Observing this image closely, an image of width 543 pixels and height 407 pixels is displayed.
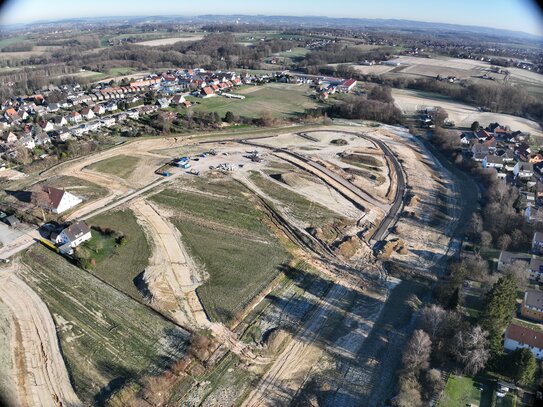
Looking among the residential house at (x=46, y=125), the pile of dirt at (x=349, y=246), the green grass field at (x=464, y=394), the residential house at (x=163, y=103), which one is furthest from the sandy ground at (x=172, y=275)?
the residential house at (x=163, y=103)

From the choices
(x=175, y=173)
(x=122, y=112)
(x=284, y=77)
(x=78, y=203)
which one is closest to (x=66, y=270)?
(x=78, y=203)

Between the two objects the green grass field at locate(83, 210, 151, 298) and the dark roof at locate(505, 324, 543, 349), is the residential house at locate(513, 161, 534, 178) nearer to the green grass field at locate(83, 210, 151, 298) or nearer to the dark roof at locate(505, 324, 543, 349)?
the dark roof at locate(505, 324, 543, 349)

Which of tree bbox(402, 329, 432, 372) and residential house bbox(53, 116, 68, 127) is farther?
residential house bbox(53, 116, 68, 127)

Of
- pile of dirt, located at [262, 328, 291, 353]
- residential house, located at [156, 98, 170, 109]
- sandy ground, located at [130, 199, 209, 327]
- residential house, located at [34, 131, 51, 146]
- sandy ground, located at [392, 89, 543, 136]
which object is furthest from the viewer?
residential house, located at [156, 98, 170, 109]

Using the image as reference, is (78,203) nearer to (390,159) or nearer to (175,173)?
(175,173)

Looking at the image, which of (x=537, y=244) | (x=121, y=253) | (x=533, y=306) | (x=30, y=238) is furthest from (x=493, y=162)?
(x=30, y=238)

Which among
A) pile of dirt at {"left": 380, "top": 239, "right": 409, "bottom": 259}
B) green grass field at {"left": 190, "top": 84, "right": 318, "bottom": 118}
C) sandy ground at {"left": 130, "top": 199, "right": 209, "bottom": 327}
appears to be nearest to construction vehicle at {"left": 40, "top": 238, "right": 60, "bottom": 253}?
sandy ground at {"left": 130, "top": 199, "right": 209, "bottom": 327}

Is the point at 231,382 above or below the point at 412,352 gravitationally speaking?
below
